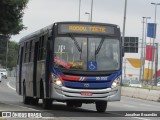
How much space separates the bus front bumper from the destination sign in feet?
6.91

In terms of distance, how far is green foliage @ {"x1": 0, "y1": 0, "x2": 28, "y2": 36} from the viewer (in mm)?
25062

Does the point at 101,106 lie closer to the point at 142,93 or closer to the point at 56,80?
the point at 56,80

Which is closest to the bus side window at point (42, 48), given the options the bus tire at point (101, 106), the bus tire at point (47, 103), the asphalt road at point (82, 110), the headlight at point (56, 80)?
the headlight at point (56, 80)

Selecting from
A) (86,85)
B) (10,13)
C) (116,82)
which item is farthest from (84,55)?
(10,13)

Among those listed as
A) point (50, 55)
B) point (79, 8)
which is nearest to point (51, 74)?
point (50, 55)

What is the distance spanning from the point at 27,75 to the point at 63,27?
6.00 m

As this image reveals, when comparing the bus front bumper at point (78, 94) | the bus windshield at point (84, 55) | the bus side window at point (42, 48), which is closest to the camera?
the bus front bumper at point (78, 94)

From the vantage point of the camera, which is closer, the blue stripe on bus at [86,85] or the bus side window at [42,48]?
the blue stripe on bus at [86,85]

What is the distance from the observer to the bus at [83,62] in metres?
22.5

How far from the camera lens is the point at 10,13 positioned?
83.9 ft

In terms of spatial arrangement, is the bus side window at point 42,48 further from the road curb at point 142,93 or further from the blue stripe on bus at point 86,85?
the road curb at point 142,93

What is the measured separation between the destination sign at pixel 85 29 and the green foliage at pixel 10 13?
294cm

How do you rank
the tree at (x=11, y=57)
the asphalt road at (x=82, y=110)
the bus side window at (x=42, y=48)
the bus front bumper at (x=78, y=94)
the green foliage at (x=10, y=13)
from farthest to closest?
the tree at (x=11, y=57)
the green foliage at (x=10, y=13)
the bus side window at (x=42, y=48)
the bus front bumper at (x=78, y=94)
the asphalt road at (x=82, y=110)

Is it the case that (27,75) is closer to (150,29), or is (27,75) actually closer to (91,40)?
(91,40)
